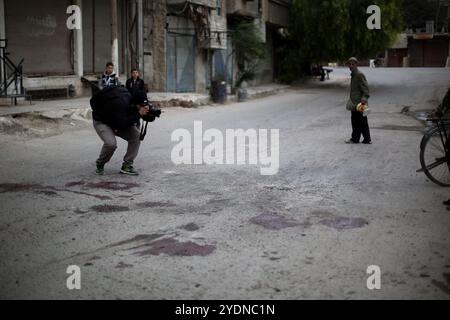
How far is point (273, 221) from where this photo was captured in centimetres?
619

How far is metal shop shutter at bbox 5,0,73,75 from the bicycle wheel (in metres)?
13.7

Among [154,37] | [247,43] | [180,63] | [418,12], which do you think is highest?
[418,12]

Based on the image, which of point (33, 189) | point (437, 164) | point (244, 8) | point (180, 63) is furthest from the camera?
point (244, 8)

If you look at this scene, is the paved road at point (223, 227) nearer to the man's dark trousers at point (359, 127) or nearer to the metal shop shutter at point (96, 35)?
the man's dark trousers at point (359, 127)

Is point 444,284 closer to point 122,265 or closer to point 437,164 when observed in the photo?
point 122,265

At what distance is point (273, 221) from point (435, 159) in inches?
122

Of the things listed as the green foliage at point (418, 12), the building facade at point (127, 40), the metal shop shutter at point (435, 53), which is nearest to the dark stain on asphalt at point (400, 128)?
the building facade at point (127, 40)

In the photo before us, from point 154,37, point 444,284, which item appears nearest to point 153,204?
point 444,284

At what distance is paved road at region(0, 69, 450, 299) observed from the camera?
14.4 feet

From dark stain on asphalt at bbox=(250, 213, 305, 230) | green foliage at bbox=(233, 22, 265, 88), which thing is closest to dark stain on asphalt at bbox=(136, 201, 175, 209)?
dark stain on asphalt at bbox=(250, 213, 305, 230)

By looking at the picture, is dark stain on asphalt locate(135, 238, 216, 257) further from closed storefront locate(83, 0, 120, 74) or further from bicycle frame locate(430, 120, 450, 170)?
closed storefront locate(83, 0, 120, 74)

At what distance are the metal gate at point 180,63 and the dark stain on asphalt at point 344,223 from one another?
18.8 meters

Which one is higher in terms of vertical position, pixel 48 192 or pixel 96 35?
pixel 96 35
